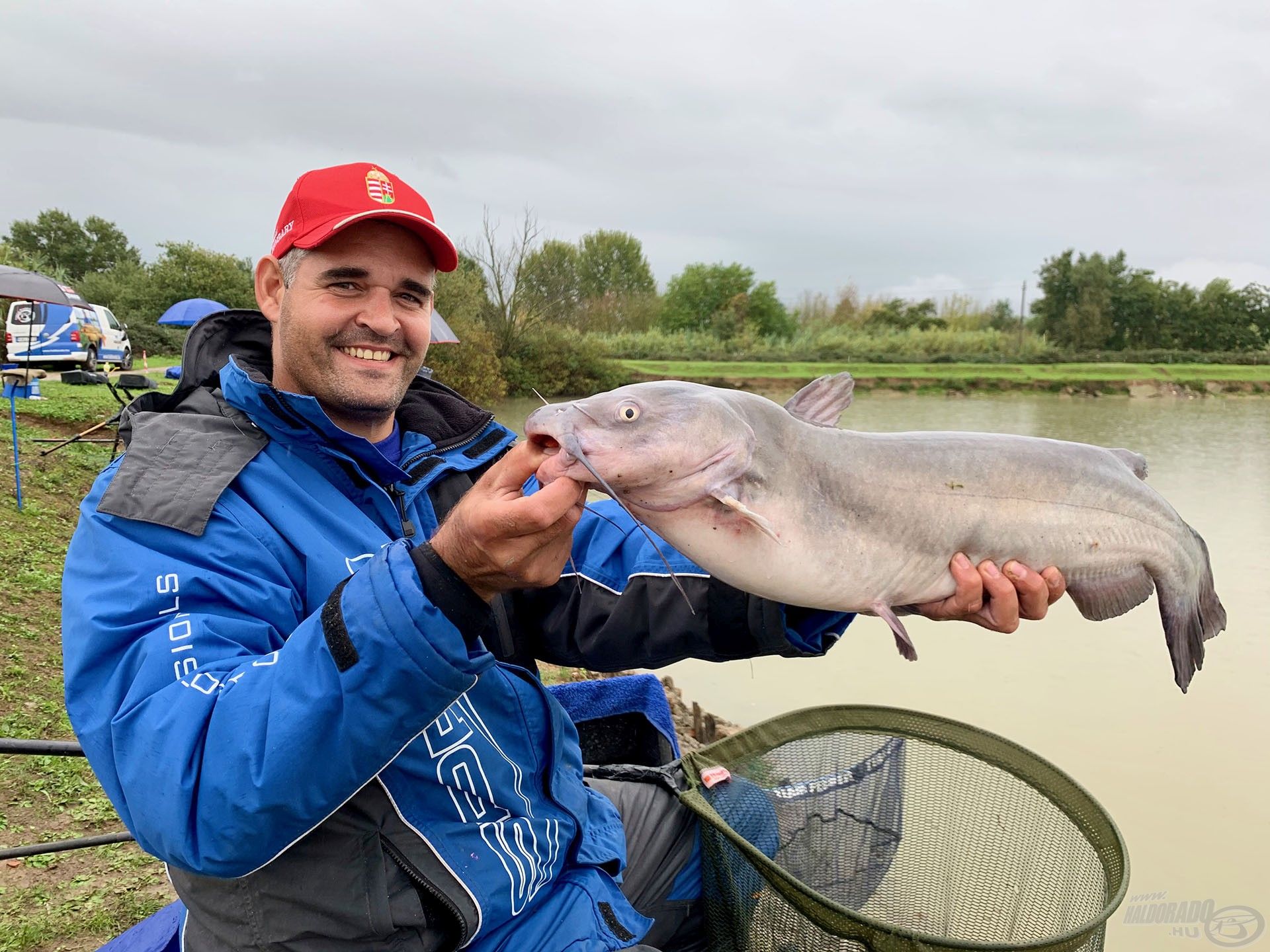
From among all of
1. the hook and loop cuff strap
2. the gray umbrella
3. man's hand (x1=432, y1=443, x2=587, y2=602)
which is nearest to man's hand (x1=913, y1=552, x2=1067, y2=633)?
man's hand (x1=432, y1=443, x2=587, y2=602)

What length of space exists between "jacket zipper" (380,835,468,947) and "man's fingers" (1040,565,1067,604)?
5.31ft

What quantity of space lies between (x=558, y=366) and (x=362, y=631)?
24358mm

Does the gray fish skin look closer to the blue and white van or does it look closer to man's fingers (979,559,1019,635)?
man's fingers (979,559,1019,635)

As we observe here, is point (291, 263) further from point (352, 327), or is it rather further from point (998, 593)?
point (998, 593)

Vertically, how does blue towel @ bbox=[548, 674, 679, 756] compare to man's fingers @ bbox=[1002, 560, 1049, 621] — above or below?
below

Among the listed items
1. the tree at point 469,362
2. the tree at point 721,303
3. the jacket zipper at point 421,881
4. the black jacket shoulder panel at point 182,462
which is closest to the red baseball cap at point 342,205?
the black jacket shoulder panel at point 182,462

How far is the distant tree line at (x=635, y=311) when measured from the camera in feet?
80.5

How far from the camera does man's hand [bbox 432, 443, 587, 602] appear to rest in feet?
4.43

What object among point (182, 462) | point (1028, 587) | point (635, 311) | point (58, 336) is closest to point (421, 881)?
point (182, 462)

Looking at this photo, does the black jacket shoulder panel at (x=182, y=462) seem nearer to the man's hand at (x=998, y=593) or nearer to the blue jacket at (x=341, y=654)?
the blue jacket at (x=341, y=654)

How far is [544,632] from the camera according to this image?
2389 millimetres

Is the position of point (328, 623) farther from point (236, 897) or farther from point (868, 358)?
point (868, 358)

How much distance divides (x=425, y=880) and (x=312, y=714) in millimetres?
569

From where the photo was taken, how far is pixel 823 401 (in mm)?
2117
